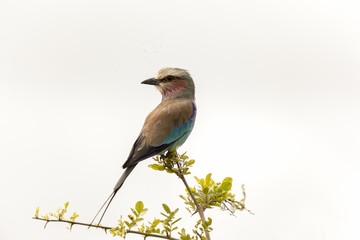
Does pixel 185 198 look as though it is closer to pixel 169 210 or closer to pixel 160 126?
pixel 169 210

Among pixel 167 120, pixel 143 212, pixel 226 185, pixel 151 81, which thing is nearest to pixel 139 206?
pixel 143 212

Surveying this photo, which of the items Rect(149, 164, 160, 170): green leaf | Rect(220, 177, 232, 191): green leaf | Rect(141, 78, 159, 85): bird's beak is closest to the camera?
Rect(220, 177, 232, 191): green leaf

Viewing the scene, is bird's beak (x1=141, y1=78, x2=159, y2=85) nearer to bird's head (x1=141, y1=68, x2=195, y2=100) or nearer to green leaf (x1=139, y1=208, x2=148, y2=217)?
bird's head (x1=141, y1=68, x2=195, y2=100)

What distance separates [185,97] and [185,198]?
2379 millimetres

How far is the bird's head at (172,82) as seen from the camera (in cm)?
559

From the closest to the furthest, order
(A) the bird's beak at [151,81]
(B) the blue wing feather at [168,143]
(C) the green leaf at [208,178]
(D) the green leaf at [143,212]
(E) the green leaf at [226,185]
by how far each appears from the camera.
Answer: (D) the green leaf at [143,212], (E) the green leaf at [226,185], (C) the green leaf at [208,178], (B) the blue wing feather at [168,143], (A) the bird's beak at [151,81]

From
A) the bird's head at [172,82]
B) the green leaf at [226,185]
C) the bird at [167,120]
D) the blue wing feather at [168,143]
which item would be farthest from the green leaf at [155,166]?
the bird's head at [172,82]

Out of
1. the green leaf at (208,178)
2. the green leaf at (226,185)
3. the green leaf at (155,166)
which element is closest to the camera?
the green leaf at (226,185)

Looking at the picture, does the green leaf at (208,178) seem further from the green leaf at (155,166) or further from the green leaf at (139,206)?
the green leaf at (139,206)

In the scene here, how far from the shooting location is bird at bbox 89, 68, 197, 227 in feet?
14.9

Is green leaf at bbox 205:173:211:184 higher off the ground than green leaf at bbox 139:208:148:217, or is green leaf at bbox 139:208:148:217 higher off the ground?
green leaf at bbox 205:173:211:184

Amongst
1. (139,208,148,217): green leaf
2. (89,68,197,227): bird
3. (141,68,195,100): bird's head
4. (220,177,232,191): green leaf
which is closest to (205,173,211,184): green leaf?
(220,177,232,191): green leaf

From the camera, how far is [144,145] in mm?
4621

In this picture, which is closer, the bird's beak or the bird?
the bird
